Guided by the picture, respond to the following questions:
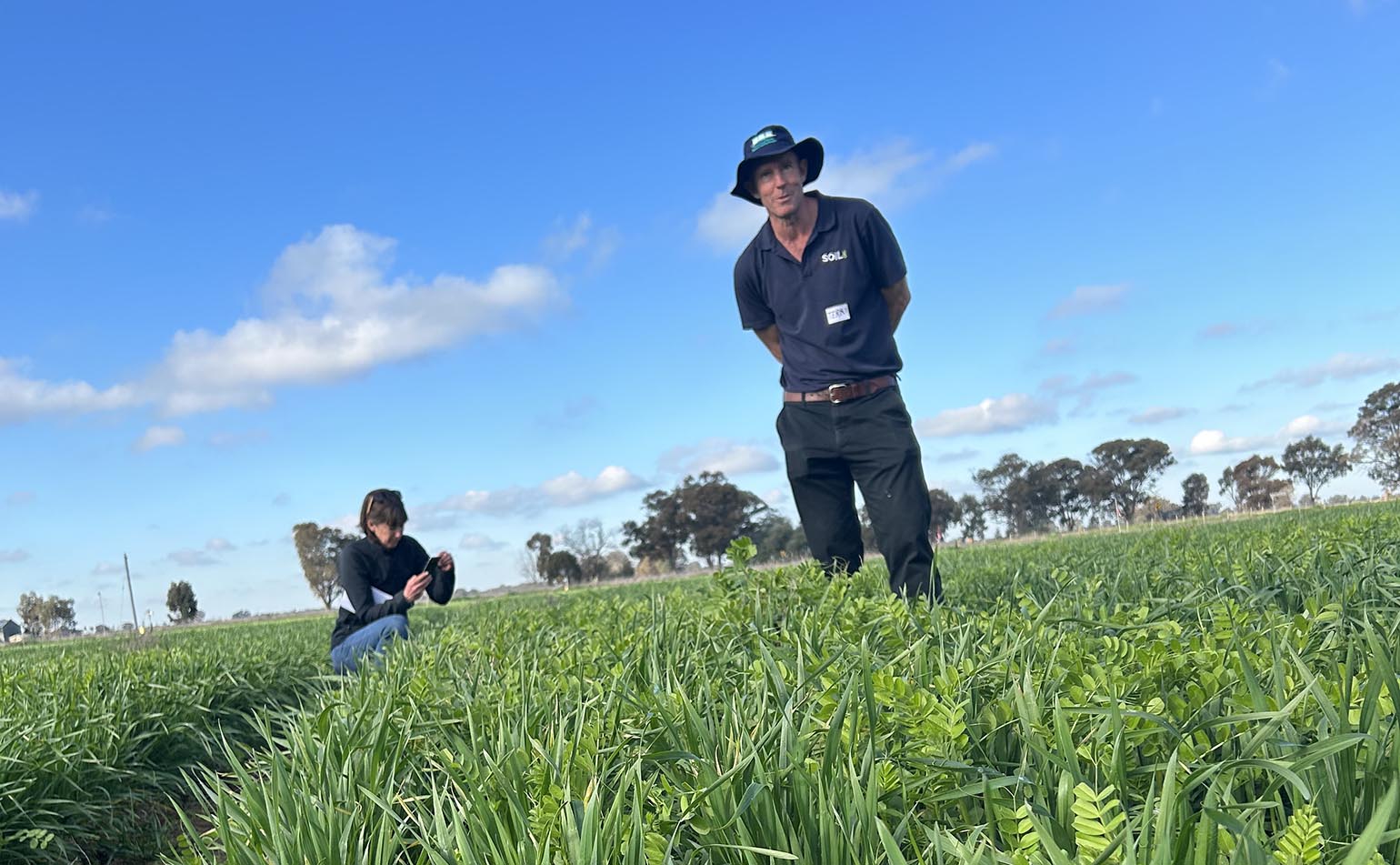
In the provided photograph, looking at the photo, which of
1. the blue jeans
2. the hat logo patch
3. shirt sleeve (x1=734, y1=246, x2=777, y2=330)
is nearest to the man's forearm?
shirt sleeve (x1=734, y1=246, x2=777, y2=330)

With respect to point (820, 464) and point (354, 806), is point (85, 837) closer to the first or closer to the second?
point (354, 806)

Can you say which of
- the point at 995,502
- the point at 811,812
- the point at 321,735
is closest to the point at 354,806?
the point at 321,735

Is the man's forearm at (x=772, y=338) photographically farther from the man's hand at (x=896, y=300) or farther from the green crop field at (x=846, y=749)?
the green crop field at (x=846, y=749)

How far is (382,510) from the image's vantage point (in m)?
6.61

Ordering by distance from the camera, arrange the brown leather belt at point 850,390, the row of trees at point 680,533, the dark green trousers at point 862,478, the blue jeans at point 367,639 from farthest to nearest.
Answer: the row of trees at point 680,533 < the blue jeans at point 367,639 < the brown leather belt at point 850,390 < the dark green trousers at point 862,478

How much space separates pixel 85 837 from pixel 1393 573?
5718 millimetres

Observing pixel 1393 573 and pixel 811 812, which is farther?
pixel 1393 573

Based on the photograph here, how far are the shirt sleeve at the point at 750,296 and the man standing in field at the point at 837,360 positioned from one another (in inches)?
3.3

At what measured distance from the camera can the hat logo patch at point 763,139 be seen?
15.7ft

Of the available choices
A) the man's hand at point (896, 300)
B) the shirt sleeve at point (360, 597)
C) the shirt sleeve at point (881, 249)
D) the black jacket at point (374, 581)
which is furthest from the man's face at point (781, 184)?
the shirt sleeve at point (360, 597)

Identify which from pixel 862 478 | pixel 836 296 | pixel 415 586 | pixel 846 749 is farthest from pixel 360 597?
pixel 846 749

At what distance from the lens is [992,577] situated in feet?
18.5

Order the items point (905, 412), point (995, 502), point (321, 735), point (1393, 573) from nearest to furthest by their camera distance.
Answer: point (321, 735) < point (1393, 573) < point (905, 412) < point (995, 502)

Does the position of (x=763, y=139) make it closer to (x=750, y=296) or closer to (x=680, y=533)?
(x=750, y=296)
